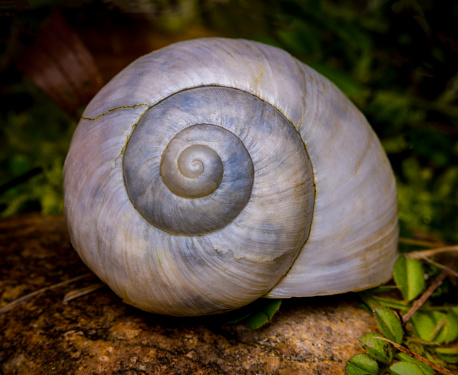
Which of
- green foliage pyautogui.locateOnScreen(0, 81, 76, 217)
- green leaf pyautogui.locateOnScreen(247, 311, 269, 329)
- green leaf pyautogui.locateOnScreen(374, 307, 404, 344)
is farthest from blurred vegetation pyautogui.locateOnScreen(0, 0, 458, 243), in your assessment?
green leaf pyautogui.locateOnScreen(247, 311, 269, 329)

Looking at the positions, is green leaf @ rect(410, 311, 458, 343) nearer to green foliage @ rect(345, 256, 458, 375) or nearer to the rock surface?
green foliage @ rect(345, 256, 458, 375)

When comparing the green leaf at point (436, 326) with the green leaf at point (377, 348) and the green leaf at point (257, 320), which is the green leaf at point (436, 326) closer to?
the green leaf at point (377, 348)

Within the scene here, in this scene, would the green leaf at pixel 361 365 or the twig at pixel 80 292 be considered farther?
the twig at pixel 80 292

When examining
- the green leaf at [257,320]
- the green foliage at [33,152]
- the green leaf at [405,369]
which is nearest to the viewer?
the green leaf at [405,369]

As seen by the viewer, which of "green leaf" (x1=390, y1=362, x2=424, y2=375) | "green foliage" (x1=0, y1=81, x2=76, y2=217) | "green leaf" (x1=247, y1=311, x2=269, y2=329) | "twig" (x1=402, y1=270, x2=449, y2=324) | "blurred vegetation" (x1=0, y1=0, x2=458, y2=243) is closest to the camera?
"green leaf" (x1=390, y1=362, x2=424, y2=375)

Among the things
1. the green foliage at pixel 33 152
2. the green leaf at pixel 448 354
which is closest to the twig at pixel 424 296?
the green leaf at pixel 448 354

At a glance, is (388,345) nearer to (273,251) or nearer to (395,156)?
(273,251)

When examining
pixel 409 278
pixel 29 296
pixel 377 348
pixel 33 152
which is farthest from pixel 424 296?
pixel 33 152

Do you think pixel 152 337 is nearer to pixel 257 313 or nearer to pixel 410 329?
pixel 257 313
